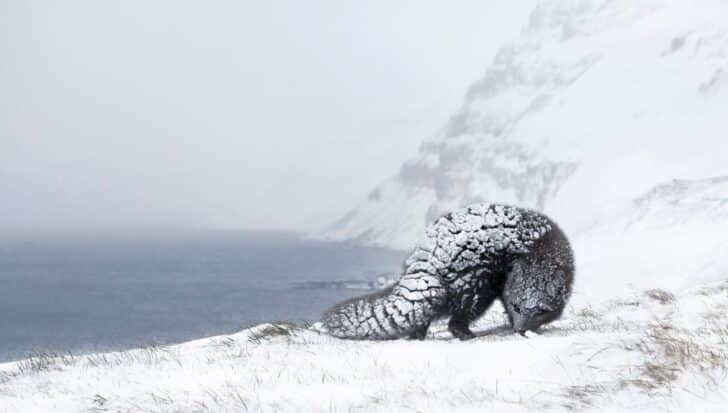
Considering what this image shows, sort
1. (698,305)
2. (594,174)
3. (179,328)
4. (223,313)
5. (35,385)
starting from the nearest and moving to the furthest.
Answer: (35,385) → (698,305) → (179,328) → (223,313) → (594,174)

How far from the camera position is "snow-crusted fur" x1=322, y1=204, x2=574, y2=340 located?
10.0 m

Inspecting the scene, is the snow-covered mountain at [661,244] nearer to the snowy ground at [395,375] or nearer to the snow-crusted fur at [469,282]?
the snow-crusted fur at [469,282]

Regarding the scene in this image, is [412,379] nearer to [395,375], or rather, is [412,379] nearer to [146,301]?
[395,375]

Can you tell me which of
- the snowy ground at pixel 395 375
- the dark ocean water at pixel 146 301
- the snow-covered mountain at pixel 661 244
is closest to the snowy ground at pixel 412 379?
the snowy ground at pixel 395 375

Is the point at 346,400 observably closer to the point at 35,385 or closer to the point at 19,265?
the point at 35,385

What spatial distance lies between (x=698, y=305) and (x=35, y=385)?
449 inches

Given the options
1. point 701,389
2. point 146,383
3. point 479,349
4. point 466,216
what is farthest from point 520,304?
point 146,383

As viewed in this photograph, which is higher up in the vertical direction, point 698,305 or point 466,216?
point 466,216

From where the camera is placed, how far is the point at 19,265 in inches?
7279

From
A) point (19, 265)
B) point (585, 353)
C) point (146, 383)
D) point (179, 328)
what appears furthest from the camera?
point (19, 265)

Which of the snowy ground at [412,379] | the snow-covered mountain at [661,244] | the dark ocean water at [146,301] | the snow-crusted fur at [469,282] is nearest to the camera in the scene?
the snowy ground at [412,379]

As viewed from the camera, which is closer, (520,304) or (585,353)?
(585,353)

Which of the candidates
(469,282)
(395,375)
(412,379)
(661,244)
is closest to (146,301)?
(661,244)

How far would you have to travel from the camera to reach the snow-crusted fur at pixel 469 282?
10.0m
